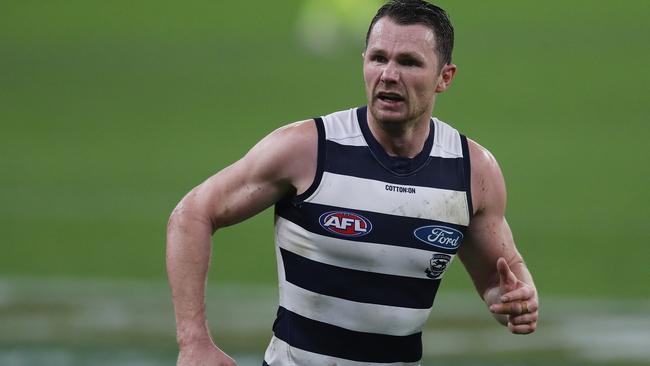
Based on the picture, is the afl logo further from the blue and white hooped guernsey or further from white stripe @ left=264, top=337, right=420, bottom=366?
white stripe @ left=264, top=337, right=420, bottom=366

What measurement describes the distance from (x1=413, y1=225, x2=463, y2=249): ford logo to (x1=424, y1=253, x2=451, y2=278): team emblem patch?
42mm

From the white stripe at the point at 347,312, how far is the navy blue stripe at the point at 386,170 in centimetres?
48

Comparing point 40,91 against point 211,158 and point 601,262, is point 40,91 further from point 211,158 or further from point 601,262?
point 601,262

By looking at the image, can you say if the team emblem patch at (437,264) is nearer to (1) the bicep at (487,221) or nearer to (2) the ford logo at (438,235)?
(2) the ford logo at (438,235)

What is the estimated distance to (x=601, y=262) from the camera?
1493 cm

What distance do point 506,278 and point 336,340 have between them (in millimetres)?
733

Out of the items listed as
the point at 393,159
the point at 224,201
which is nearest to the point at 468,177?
the point at 393,159

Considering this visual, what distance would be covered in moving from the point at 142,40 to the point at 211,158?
26.3 feet

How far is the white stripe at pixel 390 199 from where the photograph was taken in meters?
5.71

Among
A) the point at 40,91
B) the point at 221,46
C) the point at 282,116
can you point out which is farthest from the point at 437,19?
the point at 221,46

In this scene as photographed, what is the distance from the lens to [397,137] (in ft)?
19.3

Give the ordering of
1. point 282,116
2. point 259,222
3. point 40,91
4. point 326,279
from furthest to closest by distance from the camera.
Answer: point 40,91, point 282,116, point 259,222, point 326,279

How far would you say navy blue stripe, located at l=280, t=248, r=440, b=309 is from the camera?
227 inches

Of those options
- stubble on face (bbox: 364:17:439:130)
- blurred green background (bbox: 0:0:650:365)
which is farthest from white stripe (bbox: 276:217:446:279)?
blurred green background (bbox: 0:0:650:365)
